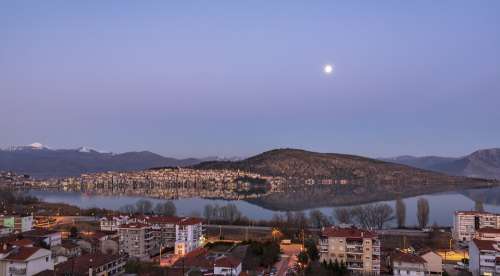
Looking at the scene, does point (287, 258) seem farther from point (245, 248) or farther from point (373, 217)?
point (373, 217)

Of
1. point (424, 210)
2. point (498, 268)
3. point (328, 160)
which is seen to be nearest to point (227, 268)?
point (498, 268)

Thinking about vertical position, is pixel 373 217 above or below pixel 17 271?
below

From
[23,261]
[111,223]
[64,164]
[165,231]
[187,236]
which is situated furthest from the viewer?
[64,164]

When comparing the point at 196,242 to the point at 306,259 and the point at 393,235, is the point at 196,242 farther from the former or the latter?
the point at 393,235

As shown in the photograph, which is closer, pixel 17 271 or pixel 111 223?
pixel 17 271

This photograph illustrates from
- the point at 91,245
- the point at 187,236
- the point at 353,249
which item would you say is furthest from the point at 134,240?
the point at 353,249

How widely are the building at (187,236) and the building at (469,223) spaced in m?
6.85

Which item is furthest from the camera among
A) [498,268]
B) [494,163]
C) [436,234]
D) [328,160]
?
[494,163]

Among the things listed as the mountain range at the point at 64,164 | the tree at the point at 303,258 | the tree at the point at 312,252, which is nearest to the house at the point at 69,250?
the tree at the point at 303,258

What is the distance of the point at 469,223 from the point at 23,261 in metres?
11.0

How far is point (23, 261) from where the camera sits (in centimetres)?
683

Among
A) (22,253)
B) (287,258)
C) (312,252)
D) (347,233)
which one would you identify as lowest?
(287,258)

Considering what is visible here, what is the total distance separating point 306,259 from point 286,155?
5060cm

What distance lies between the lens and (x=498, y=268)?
7.84 metres
